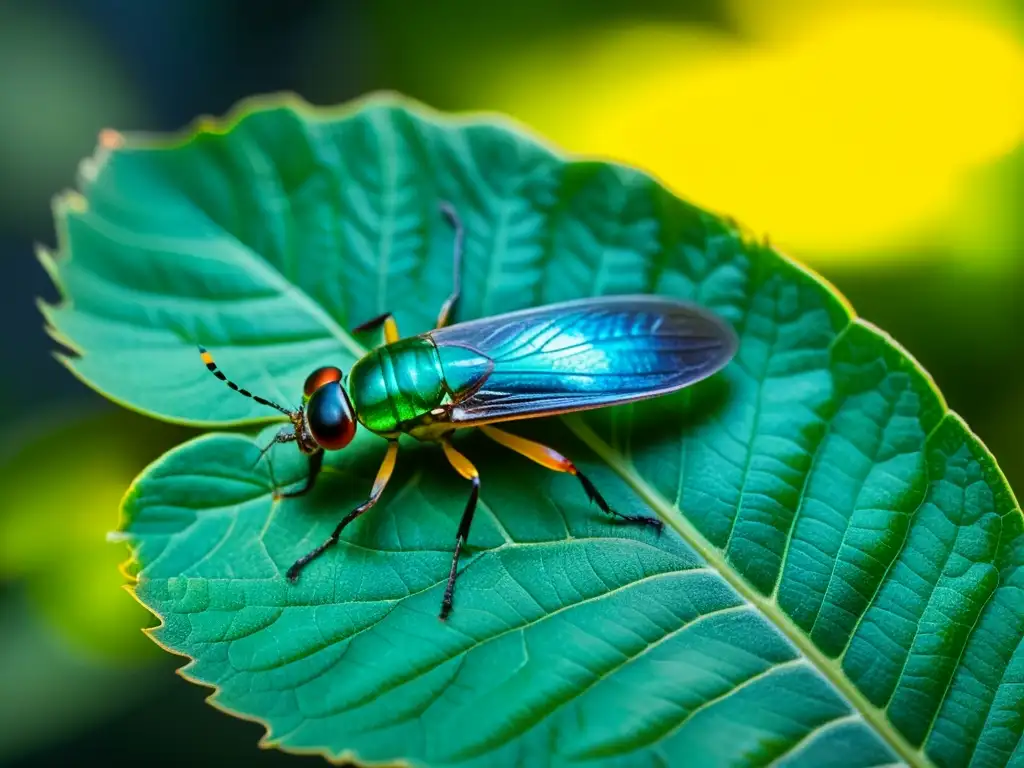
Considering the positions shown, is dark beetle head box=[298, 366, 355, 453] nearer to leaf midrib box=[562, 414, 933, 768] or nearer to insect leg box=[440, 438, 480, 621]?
insect leg box=[440, 438, 480, 621]

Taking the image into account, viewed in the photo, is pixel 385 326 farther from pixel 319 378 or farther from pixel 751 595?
pixel 751 595

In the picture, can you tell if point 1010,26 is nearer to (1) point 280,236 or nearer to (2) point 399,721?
(1) point 280,236

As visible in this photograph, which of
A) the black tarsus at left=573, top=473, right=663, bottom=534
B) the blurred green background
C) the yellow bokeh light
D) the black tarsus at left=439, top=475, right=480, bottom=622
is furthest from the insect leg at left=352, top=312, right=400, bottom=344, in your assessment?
the yellow bokeh light

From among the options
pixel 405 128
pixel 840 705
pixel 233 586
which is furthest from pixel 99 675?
pixel 840 705

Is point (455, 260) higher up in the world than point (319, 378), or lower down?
higher up

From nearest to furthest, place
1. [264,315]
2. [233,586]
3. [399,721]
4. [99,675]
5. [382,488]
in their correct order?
[399,721] < [233,586] < [382,488] < [264,315] < [99,675]

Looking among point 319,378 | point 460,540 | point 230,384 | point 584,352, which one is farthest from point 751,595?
point 230,384
